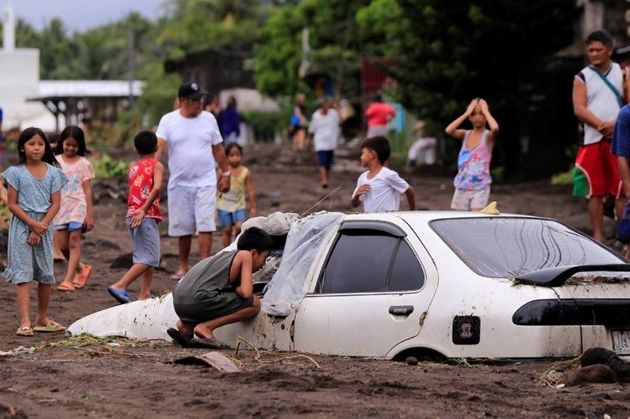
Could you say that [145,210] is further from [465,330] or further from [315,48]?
[315,48]

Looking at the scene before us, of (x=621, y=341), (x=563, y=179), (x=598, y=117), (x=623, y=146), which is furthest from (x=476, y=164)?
(x=563, y=179)

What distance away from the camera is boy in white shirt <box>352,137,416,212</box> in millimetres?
12094

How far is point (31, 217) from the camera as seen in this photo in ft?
35.9

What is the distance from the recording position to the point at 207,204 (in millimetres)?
13867

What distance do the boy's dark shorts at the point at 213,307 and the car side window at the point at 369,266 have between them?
0.66 metres

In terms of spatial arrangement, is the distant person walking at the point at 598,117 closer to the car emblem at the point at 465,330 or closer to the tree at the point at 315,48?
the car emblem at the point at 465,330

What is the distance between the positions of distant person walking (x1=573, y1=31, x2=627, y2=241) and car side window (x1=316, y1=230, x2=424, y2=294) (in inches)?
191

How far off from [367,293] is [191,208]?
543cm

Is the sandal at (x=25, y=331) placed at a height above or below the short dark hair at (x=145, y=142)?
below

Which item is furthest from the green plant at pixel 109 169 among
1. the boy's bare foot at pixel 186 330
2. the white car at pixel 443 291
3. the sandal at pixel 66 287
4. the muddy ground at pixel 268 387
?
the white car at pixel 443 291

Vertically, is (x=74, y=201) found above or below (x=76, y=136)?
below

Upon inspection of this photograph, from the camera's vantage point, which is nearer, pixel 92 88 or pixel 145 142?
pixel 145 142

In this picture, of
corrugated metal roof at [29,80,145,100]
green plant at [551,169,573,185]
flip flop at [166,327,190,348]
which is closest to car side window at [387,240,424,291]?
flip flop at [166,327,190,348]

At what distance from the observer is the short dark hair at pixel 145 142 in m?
12.9
